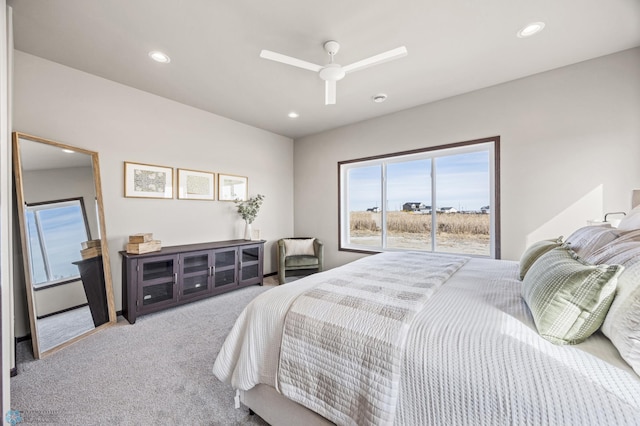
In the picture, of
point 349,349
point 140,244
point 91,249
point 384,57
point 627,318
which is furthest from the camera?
point 140,244

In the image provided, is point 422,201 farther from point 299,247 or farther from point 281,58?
point 281,58

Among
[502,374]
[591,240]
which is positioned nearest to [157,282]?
[502,374]

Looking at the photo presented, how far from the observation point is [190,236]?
12.1ft

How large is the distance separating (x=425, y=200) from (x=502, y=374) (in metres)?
3.24

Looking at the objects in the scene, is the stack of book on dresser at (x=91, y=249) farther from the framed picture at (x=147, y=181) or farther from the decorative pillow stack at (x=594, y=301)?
the decorative pillow stack at (x=594, y=301)

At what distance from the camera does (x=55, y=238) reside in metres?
2.39

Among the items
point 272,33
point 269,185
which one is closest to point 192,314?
point 269,185

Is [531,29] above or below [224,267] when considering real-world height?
above

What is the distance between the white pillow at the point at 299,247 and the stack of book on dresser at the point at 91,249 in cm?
247

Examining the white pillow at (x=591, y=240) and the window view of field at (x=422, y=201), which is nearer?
the white pillow at (x=591, y=240)

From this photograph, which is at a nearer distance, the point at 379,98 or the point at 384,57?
the point at 384,57

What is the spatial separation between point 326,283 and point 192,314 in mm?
2226

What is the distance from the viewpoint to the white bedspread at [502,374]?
0.71 metres

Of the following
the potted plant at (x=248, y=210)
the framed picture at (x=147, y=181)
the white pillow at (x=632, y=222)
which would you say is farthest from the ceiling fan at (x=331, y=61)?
the potted plant at (x=248, y=210)
